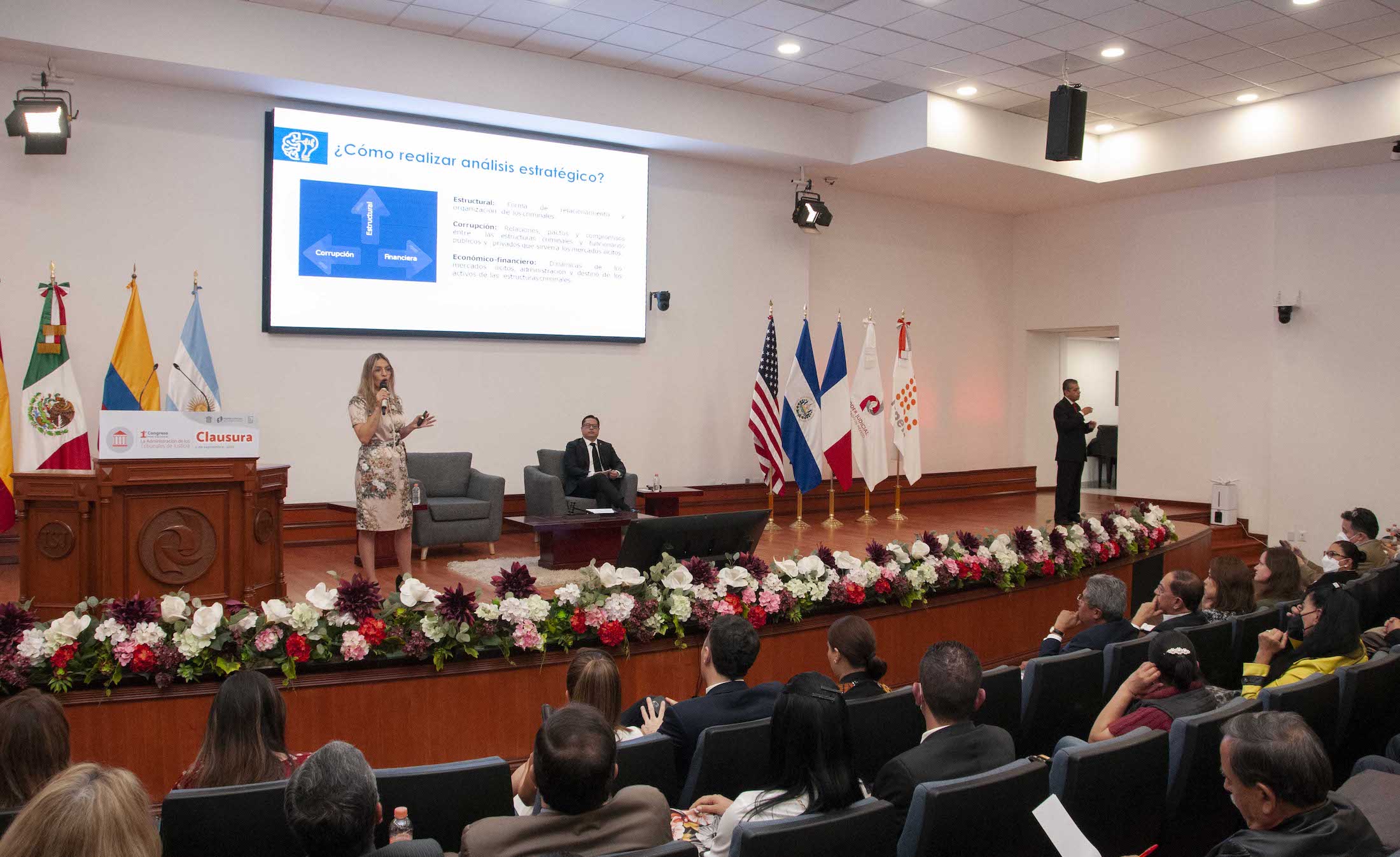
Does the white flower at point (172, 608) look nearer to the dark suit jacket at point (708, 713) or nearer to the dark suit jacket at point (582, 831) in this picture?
the dark suit jacket at point (708, 713)

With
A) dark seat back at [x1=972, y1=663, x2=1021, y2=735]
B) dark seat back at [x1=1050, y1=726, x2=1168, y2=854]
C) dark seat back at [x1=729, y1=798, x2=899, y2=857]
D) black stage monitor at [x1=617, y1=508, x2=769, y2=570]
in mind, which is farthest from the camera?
black stage monitor at [x1=617, y1=508, x2=769, y2=570]

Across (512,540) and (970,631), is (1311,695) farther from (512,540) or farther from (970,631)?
(512,540)

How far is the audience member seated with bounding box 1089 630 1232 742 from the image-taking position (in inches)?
125

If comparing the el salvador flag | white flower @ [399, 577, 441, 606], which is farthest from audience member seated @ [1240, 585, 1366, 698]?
the el salvador flag

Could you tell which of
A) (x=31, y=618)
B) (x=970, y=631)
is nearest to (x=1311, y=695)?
(x=970, y=631)

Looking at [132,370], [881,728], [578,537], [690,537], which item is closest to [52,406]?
[132,370]

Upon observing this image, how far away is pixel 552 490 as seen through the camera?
8.21 meters

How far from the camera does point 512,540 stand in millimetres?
8914

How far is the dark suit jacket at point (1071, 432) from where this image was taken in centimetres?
926

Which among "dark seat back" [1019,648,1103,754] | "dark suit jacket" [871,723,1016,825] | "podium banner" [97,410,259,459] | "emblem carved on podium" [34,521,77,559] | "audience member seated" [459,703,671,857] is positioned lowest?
"dark seat back" [1019,648,1103,754]

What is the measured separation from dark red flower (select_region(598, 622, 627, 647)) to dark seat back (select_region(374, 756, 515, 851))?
1.73 meters

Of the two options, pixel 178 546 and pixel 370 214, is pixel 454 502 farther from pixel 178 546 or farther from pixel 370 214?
pixel 178 546

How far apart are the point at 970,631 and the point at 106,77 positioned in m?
7.20

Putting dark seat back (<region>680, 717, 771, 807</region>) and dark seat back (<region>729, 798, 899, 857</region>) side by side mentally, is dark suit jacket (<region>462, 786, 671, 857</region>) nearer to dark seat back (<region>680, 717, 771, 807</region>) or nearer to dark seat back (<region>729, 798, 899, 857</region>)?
dark seat back (<region>729, 798, 899, 857</region>)
